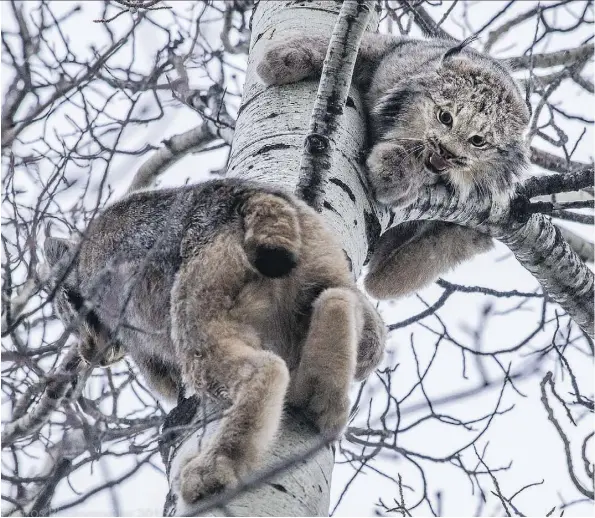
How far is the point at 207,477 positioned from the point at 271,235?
0.94 metres

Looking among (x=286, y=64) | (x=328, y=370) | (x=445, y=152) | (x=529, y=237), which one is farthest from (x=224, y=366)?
(x=529, y=237)

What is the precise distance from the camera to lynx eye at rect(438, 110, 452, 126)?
17.5 ft

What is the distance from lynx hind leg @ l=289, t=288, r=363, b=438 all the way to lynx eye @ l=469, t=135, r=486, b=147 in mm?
2615

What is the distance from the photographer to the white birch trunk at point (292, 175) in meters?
2.62

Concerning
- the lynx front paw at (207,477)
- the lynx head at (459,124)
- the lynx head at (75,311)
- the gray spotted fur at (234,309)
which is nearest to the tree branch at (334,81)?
the gray spotted fur at (234,309)

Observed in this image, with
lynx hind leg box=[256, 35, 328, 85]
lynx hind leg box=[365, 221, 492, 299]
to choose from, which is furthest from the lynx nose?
lynx hind leg box=[256, 35, 328, 85]

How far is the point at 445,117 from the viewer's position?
211 inches

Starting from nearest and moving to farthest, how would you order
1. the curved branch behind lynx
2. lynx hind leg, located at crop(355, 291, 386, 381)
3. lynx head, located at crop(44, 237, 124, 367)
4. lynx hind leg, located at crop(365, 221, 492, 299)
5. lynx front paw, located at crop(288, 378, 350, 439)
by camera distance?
lynx front paw, located at crop(288, 378, 350, 439)
lynx hind leg, located at crop(355, 291, 386, 381)
lynx head, located at crop(44, 237, 124, 367)
the curved branch behind lynx
lynx hind leg, located at crop(365, 221, 492, 299)

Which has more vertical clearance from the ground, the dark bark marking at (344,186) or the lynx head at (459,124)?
the lynx head at (459,124)

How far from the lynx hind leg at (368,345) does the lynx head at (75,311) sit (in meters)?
1.04

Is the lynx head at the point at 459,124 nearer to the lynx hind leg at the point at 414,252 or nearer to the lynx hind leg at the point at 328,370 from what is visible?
the lynx hind leg at the point at 414,252

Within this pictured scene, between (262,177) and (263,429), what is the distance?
1.53m

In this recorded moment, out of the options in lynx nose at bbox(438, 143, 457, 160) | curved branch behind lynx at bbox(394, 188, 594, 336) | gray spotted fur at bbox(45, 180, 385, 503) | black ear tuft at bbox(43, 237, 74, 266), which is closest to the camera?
gray spotted fur at bbox(45, 180, 385, 503)

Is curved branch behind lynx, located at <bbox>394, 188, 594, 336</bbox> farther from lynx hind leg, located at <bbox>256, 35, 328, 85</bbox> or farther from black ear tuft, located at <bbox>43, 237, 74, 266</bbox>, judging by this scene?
black ear tuft, located at <bbox>43, 237, 74, 266</bbox>
